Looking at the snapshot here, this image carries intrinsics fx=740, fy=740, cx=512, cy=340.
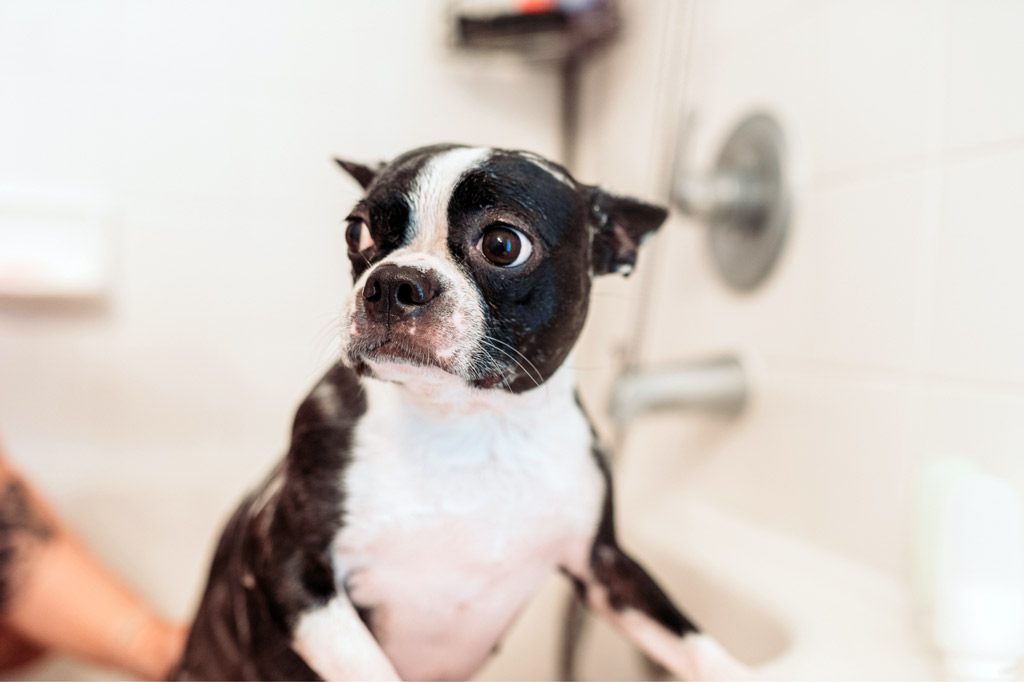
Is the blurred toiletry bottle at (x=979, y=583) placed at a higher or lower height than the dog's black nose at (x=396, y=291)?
lower

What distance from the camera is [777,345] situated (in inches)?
39.6

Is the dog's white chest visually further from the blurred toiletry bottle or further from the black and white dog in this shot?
the blurred toiletry bottle

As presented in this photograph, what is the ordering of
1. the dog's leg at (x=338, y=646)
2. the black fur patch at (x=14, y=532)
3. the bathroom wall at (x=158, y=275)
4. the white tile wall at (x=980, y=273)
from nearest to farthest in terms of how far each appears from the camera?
the dog's leg at (x=338, y=646) → the white tile wall at (x=980, y=273) → the black fur patch at (x=14, y=532) → the bathroom wall at (x=158, y=275)

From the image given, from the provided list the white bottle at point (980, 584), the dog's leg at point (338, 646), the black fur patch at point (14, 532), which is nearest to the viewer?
the dog's leg at point (338, 646)

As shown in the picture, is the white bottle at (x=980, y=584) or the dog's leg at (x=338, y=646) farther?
the white bottle at (x=980, y=584)

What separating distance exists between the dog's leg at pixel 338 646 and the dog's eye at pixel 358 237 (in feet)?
0.73

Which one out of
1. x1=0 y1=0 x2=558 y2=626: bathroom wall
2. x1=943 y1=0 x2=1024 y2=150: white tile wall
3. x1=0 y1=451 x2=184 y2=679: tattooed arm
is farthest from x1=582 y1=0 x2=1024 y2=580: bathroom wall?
x1=0 y1=451 x2=184 y2=679: tattooed arm

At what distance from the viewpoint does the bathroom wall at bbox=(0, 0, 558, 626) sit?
1213 mm

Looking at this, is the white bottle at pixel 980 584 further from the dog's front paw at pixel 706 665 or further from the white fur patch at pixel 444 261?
the white fur patch at pixel 444 261

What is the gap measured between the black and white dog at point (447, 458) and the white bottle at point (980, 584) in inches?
8.8

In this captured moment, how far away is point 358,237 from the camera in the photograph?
48cm

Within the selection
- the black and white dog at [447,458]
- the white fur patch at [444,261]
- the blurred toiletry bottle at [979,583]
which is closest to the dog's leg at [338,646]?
the black and white dog at [447,458]

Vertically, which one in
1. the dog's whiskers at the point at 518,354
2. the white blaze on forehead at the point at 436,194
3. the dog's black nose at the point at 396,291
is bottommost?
the dog's whiskers at the point at 518,354

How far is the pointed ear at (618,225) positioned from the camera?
0.52 meters
